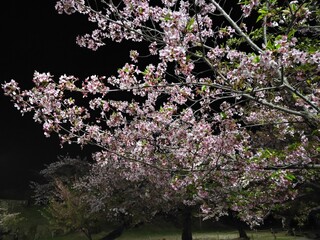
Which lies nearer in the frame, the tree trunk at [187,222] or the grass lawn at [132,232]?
the tree trunk at [187,222]

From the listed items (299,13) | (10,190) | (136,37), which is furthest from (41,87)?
(10,190)

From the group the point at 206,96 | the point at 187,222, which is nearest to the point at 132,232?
the point at 187,222

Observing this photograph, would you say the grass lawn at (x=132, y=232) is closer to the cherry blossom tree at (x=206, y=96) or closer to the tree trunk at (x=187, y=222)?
the tree trunk at (x=187, y=222)

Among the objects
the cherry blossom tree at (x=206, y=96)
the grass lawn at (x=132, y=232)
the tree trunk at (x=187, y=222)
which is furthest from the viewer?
the grass lawn at (x=132, y=232)

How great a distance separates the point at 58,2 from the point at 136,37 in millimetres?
1615

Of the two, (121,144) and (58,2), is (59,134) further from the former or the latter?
(58,2)

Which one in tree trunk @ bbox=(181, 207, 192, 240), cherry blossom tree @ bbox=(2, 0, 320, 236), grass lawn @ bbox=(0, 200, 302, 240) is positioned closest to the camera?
cherry blossom tree @ bbox=(2, 0, 320, 236)

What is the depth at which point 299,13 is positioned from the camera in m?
5.26

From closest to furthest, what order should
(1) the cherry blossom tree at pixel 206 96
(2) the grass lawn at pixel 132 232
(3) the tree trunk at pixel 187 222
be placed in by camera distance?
(1) the cherry blossom tree at pixel 206 96 → (3) the tree trunk at pixel 187 222 → (2) the grass lawn at pixel 132 232

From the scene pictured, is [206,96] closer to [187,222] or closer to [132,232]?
[187,222]

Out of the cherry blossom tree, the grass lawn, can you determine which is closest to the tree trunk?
the grass lawn

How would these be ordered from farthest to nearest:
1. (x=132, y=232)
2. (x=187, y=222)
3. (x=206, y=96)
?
(x=132, y=232), (x=187, y=222), (x=206, y=96)

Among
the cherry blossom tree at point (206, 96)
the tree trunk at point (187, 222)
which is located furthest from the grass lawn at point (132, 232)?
the cherry blossom tree at point (206, 96)

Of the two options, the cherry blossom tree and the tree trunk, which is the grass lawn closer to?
the tree trunk
